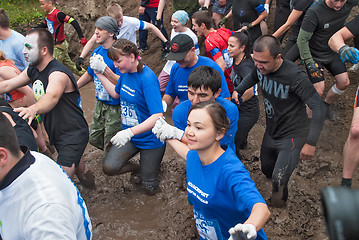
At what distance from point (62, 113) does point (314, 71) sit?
10.7ft

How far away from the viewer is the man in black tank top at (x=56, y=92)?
11.8ft

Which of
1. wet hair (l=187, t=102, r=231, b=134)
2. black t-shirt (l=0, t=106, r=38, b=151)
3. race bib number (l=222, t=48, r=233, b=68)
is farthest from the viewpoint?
race bib number (l=222, t=48, r=233, b=68)

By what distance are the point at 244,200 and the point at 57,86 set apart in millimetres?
2220

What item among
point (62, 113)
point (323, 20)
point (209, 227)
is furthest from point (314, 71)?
point (62, 113)

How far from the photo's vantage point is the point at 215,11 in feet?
22.8

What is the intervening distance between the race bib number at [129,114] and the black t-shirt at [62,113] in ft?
1.54

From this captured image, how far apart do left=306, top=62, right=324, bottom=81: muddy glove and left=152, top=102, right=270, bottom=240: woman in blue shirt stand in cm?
277

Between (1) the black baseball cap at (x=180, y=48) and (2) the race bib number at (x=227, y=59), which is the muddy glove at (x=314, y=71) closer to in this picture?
(2) the race bib number at (x=227, y=59)

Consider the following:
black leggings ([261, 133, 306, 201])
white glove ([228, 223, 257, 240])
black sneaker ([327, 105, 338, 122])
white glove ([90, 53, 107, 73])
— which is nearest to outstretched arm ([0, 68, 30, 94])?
white glove ([90, 53, 107, 73])

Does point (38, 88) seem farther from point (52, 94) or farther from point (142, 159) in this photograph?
point (142, 159)

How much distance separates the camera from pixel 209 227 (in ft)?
8.42

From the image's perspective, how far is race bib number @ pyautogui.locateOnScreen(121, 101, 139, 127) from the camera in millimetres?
4004

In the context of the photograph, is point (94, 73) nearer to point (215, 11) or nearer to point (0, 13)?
point (0, 13)

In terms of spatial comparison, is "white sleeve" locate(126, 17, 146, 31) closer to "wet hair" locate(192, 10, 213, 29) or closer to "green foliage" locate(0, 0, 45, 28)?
"wet hair" locate(192, 10, 213, 29)
